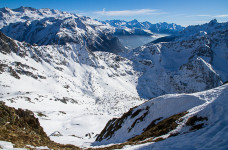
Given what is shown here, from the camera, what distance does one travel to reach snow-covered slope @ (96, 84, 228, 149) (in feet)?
48.1

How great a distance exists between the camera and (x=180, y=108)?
31344mm

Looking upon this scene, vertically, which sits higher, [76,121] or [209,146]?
[209,146]

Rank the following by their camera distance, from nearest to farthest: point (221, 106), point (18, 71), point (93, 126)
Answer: point (221, 106)
point (93, 126)
point (18, 71)

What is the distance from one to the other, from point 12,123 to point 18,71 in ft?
635

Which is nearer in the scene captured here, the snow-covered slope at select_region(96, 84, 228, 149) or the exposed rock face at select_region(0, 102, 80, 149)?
the exposed rock face at select_region(0, 102, 80, 149)

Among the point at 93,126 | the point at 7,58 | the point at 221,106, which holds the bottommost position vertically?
the point at 93,126

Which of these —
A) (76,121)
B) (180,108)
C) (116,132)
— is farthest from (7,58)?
(180,108)

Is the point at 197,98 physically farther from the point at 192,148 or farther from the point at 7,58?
the point at 7,58

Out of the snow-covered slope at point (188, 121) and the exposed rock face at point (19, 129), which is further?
the snow-covered slope at point (188, 121)

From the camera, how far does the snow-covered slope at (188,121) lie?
14.6 metres

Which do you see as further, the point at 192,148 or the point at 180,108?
the point at 180,108

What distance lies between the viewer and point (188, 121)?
845 inches

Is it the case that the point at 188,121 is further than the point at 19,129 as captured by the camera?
Yes

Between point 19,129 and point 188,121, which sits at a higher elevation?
point 19,129
